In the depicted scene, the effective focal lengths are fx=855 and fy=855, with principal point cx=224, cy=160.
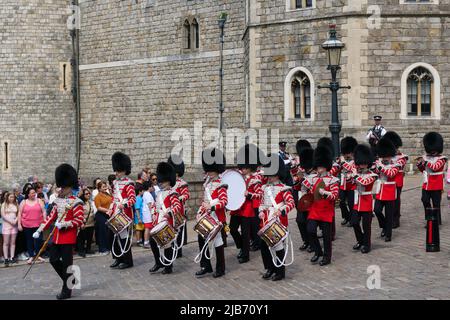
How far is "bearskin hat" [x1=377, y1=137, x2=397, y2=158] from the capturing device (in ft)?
43.8

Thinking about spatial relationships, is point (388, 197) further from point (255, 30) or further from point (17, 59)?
point (17, 59)

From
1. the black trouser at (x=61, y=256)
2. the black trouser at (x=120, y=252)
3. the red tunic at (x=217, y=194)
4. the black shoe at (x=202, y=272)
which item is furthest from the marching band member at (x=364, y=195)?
the black trouser at (x=61, y=256)

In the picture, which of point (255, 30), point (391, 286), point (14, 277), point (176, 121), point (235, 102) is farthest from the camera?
point (176, 121)

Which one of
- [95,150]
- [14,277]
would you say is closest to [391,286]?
[14,277]

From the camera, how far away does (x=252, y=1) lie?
22.2m

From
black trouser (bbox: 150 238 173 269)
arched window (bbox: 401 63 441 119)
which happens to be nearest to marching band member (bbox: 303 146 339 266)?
black trouser (bbox: 150 238 173 269)

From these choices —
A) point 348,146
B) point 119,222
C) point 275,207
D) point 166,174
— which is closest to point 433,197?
point 348,146

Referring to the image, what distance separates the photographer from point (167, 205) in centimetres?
1216

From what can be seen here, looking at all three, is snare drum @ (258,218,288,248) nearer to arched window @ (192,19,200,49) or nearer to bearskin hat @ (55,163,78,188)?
bearskin hat @ (55,163,78,188)

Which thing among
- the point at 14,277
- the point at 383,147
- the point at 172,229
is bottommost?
the point at 14,277

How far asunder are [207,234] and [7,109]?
21761 mm

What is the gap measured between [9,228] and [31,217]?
40 centimetres

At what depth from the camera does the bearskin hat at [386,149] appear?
13.3 meters

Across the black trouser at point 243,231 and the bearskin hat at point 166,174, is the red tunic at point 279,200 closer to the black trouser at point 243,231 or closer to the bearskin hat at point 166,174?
the black trouser at point 243,231
